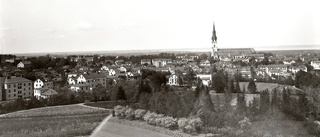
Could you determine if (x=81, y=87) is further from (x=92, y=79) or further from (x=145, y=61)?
(x=145, y=61)

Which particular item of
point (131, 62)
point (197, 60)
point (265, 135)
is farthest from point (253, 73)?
point (265, 135)

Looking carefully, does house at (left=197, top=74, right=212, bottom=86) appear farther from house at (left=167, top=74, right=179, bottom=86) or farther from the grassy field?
the grassy field

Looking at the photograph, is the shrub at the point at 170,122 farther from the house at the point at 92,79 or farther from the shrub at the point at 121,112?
the house at the point at 92,79

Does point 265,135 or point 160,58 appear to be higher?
point 160,58

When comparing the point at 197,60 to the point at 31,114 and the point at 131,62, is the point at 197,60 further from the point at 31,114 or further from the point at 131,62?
the point at 31,114

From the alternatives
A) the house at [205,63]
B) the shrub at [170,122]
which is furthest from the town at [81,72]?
the shrub at [170,122]

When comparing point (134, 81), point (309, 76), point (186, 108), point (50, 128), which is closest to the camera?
point (50, 128)
